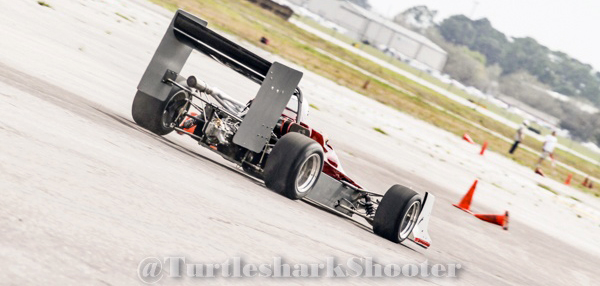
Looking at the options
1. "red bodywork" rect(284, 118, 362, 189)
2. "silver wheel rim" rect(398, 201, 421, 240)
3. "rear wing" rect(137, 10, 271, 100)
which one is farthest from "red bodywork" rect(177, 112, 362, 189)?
"silver wheel rim" rect(398, 201, 421, 240)

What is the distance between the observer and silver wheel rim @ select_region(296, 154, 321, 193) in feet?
30.6

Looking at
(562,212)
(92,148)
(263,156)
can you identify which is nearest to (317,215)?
(263,156)

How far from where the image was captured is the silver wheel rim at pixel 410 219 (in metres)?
10.1

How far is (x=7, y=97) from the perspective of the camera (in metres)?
8.80

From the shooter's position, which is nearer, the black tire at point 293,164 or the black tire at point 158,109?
the black tire at point 293,164

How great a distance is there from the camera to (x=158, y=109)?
1044cm

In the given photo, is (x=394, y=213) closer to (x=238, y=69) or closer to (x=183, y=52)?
(x=238, y=69)

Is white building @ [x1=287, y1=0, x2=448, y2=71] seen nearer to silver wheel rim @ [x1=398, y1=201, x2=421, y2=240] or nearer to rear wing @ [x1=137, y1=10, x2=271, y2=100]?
rear wing @ [x1=137, y1=10, x2=271, y2=100]

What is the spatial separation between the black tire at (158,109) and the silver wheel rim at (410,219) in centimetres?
278

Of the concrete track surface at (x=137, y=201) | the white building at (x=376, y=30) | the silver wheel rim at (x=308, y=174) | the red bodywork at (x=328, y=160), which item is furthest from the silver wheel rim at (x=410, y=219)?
the white building at (x=376, y=30)

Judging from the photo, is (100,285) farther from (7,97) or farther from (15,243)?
(7,97)

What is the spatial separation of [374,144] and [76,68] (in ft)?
37.0

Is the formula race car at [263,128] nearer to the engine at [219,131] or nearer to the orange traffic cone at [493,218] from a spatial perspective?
the engine at [219,131]

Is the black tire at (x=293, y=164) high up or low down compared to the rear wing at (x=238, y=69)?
down
